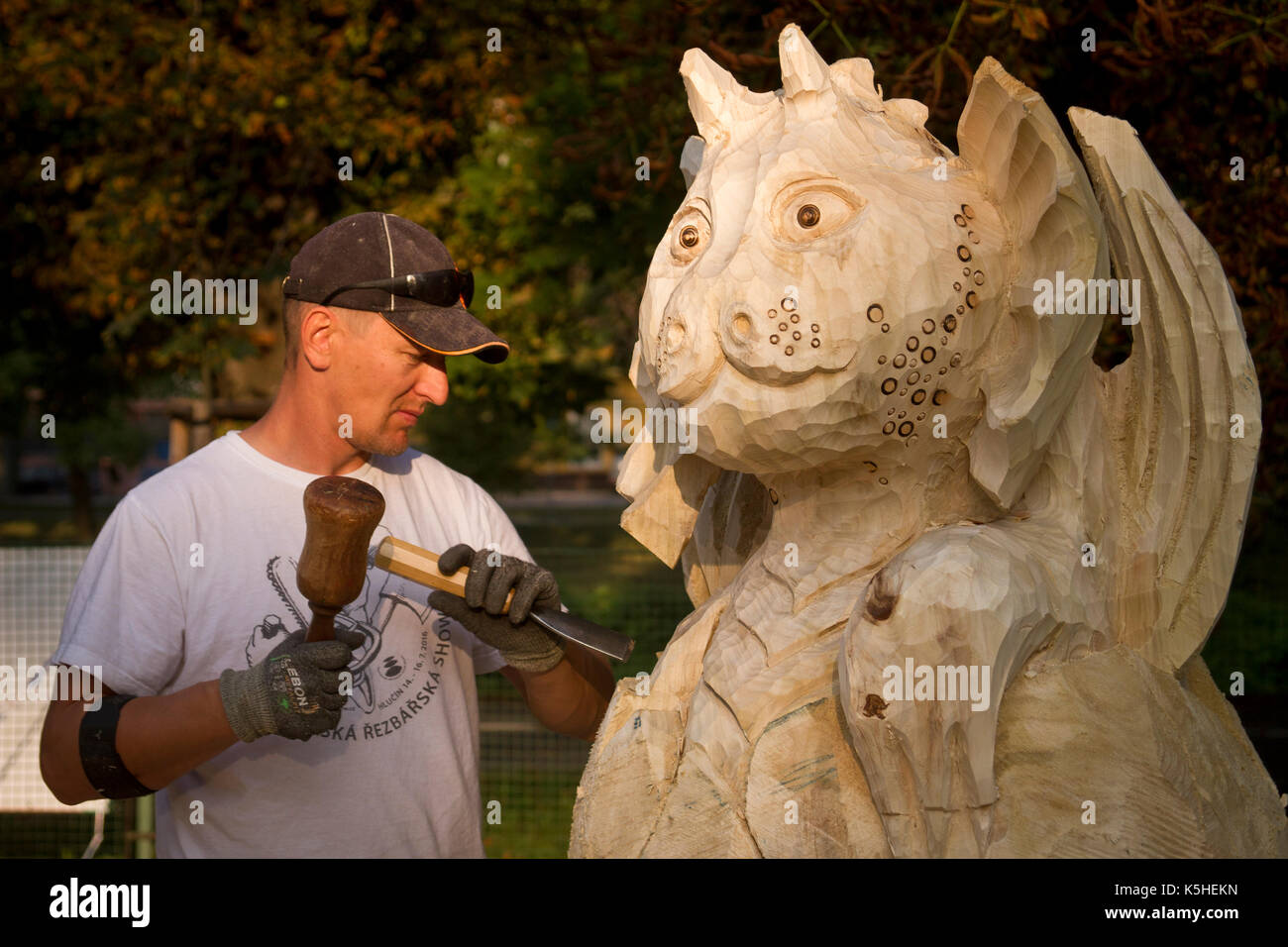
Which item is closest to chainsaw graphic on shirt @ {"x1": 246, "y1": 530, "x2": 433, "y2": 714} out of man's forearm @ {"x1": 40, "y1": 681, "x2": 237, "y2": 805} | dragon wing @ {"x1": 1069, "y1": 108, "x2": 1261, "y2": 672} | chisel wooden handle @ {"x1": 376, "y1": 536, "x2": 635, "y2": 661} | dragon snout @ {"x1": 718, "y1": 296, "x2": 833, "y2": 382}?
man's forearm @ {"x1": 40, "y1": 681, "x2": 237, "y2": 805}

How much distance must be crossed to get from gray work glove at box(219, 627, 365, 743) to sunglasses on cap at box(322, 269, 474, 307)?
727 mm

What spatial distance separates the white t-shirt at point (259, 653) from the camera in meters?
2.57

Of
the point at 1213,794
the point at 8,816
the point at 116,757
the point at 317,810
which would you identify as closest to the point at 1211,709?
the point at 1213,794

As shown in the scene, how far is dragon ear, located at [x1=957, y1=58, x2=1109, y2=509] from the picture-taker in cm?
196

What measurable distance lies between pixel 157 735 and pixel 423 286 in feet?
3.27

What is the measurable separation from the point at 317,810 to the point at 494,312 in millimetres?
5077

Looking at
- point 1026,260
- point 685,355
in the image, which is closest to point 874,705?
point 685,355

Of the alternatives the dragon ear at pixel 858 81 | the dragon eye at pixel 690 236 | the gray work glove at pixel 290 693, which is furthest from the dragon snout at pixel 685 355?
the gray work glove at pixel 290 693

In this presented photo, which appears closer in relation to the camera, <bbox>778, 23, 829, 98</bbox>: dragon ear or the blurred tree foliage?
<bbox>778, 23, 829, 98</bbox>: dragon ear

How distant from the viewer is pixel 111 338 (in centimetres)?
813

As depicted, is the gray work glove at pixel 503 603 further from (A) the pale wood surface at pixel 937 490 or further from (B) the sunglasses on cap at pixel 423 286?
(B) the sunglasses on cap at pixel 423 286

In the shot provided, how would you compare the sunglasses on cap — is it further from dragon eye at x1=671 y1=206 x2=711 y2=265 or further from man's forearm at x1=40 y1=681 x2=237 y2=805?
man's forearm at x1=40 y1=681 x2=237 y2=805

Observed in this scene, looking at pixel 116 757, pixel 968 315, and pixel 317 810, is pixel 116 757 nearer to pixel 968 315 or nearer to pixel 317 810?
pixel 317 810

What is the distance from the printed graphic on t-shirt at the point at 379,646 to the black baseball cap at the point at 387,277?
1.49 feet
